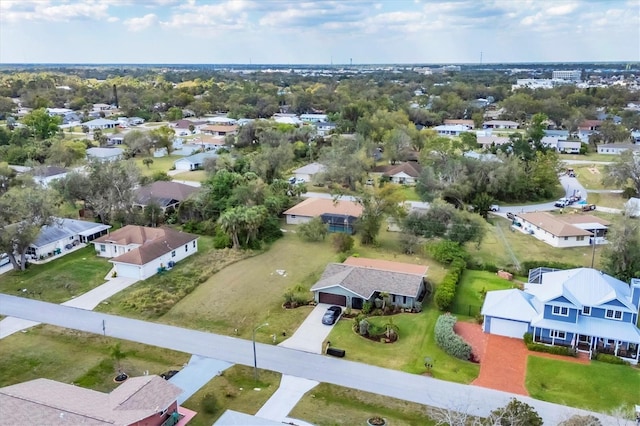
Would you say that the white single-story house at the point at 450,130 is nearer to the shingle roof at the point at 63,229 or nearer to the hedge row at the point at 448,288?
the hedge row at the point at 448,288

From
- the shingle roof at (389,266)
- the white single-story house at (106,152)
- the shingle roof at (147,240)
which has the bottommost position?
the shingle roof at (389,266)

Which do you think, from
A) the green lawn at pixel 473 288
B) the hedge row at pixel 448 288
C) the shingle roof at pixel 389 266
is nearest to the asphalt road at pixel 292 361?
the hedge row at pixel 448 288

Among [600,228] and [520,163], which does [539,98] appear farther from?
[600,228]

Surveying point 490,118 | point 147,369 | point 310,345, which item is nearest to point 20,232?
point 147,369

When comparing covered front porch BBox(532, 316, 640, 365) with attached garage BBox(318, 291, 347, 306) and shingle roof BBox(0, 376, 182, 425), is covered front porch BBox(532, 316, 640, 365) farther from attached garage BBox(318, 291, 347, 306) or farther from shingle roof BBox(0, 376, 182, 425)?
shingle roof BBox(0, 376, 182, 425)

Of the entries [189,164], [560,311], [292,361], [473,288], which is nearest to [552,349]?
[560,311]

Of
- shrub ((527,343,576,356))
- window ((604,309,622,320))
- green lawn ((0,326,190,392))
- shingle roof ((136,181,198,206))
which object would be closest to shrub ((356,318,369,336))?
shrub ((527,343,576,356))
